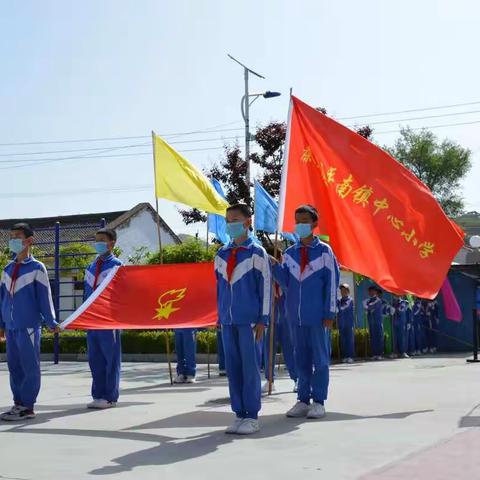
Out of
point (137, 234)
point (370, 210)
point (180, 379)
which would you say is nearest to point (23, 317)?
point (370, 210)

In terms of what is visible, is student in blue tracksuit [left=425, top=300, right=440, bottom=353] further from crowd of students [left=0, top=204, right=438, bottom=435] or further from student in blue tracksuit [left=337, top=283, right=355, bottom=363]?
crowd of students [left=0, top=204, right=438, bottom=435]

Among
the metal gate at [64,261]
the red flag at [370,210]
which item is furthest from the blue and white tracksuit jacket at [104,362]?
the metal gate at [64,261]

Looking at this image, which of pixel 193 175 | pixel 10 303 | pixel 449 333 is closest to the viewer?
pixel 10 303

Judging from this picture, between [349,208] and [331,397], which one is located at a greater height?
[349,208]

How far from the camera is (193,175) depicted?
47.5ft

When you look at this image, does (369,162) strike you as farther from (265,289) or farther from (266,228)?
(266,228)

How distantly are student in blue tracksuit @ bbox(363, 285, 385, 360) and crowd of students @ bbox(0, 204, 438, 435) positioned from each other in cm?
1207

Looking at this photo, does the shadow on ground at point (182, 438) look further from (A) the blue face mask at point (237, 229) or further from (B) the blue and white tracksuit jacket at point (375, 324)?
(B) the blue and white tracksuit jacket at point (375, 324)

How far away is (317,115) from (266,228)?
683 cm

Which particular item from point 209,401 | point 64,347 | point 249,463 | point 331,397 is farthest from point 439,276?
point 64,347

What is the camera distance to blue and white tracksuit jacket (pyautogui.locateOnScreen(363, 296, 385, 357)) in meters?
21.8

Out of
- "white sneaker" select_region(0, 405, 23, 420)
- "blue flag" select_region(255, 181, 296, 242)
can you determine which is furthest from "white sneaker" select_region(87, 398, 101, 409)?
"blue flag" select_region(255, 181, 296, 242)

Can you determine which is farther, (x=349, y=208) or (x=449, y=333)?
(x=449, y=333)

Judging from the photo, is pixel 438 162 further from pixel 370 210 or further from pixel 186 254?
pixel 370 210
